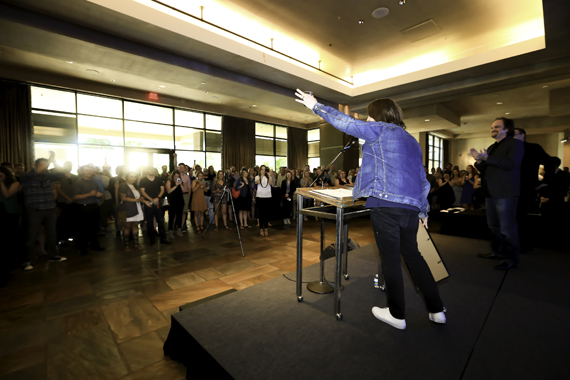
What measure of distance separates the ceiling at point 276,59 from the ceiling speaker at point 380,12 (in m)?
0.10

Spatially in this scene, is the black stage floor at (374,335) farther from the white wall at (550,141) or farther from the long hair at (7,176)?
the white wall at (550,141)

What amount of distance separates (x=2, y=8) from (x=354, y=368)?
632cm

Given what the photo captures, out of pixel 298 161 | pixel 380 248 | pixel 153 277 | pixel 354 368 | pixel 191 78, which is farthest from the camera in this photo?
pixel 298 161

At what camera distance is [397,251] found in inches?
62.6

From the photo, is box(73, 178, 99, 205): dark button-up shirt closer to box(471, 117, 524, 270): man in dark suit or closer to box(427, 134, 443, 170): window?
box(471, 117, 524, 270): man in dark suit

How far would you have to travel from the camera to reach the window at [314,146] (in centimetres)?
1446

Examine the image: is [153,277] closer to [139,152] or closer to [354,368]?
[354,368]

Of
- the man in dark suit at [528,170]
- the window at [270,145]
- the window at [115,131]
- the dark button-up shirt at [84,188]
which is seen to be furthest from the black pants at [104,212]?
the window at [270,145]

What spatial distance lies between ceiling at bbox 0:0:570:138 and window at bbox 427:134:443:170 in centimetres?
692

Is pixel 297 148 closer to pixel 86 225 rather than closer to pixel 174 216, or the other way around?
pixel 174 216

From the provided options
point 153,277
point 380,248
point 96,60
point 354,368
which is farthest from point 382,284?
point 96,60

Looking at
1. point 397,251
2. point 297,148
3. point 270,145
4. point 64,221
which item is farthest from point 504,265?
point 297,148

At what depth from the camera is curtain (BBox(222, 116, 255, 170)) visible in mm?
11547

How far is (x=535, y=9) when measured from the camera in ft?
16.2
